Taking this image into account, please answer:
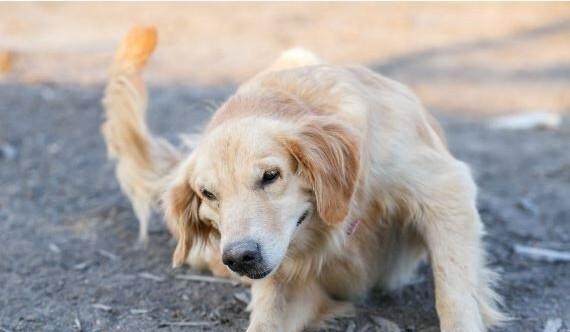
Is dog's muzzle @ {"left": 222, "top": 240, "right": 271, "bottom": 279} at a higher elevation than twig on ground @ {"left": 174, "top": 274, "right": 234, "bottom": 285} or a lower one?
higher

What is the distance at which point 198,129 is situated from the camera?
4.91 metres

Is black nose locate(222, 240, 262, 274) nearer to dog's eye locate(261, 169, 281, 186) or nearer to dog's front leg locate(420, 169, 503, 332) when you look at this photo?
dog's eye locate(261, 169, 281, 186)

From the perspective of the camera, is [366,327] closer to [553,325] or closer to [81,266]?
[553,325]

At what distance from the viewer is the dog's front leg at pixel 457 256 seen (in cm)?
366

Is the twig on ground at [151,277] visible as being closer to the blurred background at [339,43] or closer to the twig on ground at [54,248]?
the twig on ground at [54,248]

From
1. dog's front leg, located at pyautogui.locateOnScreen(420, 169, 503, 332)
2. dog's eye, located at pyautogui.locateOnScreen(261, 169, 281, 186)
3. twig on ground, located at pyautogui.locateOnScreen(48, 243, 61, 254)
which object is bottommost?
twig on ground, located at pyautogui.locateOnScreen(48, 243, 61, 254)

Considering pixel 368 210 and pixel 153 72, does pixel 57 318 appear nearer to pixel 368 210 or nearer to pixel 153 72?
pixel 368 210

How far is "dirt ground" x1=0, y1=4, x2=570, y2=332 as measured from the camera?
13.6 ft

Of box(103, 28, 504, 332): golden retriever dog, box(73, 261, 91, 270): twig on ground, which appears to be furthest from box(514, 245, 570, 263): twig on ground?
box(73, 261, 91, 270): twig on ground

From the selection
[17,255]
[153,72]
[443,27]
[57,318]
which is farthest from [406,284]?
[443,27]

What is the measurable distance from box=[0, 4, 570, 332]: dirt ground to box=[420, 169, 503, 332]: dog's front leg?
0.57ft

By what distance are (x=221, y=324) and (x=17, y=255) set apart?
58.9 inches

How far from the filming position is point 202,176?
11.3 feet

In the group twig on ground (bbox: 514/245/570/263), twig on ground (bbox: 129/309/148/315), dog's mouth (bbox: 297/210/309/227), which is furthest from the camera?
twig on ground (bbox: 514/245/570/263)
